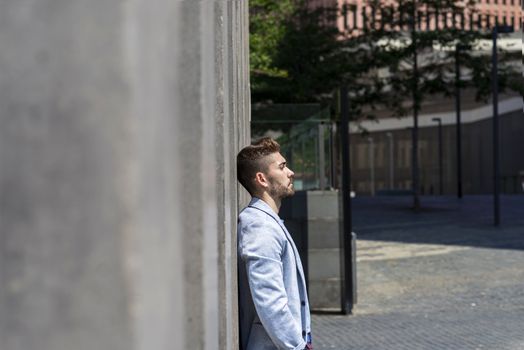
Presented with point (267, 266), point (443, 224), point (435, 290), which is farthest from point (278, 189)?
point (443, 224)

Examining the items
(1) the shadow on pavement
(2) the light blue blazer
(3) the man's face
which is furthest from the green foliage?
(2) the light blue blazer

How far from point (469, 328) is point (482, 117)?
242 feet

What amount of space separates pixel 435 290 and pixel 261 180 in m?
10.7

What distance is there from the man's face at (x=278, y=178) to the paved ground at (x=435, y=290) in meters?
5.73

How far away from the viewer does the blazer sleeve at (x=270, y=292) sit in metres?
3.47

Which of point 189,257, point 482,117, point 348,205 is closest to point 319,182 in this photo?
point 348,205

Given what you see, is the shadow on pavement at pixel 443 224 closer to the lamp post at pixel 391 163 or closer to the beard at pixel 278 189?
the beard at pixel 278 189

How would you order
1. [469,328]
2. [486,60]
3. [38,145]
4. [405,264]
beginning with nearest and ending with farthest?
[38,145]
[469,328]
[405,264]
[486,60]

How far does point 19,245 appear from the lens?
32.8 inches

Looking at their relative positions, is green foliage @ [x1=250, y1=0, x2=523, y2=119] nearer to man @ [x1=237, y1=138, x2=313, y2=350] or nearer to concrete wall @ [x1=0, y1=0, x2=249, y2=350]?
man @ [x1=237, y1=138, x2=313, y2=350]

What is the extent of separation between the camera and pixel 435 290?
46.8ft

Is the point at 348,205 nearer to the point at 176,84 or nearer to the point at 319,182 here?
the point at 319,182

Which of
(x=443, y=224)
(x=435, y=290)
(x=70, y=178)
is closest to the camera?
(x=70, y=178)

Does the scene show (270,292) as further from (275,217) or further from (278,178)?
(278,178)
